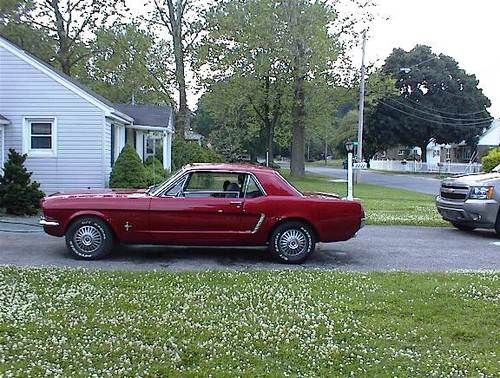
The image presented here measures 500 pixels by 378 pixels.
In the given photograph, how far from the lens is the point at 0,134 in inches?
696

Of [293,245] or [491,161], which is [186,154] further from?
[293,245]

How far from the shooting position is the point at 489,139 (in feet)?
209

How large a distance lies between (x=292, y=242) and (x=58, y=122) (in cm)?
Result: 1171

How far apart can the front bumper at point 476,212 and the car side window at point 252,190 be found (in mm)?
5411

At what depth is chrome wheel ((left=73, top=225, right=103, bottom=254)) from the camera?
8.84 m

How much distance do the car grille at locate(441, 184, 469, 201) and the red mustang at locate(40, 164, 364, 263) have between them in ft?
14.3

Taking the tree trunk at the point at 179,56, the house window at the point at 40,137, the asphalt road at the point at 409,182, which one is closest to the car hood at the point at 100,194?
the house window at the point at 40,137

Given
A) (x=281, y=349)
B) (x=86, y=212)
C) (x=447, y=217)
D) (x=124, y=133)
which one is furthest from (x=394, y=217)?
(x=124, y=133)

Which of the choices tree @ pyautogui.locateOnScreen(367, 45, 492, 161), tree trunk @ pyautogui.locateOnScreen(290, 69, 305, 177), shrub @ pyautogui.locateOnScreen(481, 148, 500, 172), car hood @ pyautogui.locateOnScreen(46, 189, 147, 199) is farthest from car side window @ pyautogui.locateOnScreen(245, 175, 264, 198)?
tree @ pyautogui.locateOnScreen(367, 45, 492, 161)

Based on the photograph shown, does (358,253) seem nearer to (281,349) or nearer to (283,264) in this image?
(283,264)

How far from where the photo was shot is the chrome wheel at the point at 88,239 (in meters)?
8.84

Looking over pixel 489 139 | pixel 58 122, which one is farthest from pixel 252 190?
pixel 489 139

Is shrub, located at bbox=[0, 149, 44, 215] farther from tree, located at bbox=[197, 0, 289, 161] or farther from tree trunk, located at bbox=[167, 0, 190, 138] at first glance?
tree, located at bbox=[197, 0, 289, 161]

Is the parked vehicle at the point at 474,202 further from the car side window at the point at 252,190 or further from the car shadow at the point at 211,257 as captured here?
the car side window at the point at 252,190
